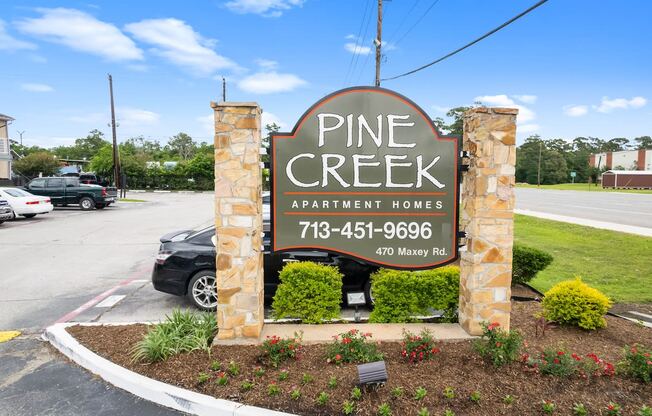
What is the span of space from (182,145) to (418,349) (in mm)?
104155

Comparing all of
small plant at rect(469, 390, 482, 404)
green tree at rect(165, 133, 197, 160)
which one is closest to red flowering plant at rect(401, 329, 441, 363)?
small plant at rect(469, 390, 482, 404)

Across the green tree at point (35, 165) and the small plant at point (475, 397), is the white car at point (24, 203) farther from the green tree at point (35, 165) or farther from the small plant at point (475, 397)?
the green tree at point (35, 165)

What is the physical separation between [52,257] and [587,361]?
35.3 ft

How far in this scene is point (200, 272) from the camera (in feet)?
20.2

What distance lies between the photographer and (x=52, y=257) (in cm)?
993

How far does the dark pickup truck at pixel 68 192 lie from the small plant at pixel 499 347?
72.0ft

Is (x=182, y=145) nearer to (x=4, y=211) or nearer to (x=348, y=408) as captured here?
(x=4, y=211)

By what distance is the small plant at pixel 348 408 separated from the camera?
3.33 m

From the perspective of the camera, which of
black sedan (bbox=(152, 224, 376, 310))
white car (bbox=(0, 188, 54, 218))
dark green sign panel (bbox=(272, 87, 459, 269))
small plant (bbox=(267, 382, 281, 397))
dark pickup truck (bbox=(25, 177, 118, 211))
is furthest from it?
dark pickup truck (bbox=(25, 177, 118, 211))

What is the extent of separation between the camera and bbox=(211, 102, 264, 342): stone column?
178 inches

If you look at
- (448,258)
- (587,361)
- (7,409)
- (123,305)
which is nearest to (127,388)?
(7,409)

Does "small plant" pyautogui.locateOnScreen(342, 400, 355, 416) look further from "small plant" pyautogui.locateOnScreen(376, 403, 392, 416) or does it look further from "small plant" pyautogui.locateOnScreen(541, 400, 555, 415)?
"small plant" pyautogui.locateOnScreen(541, 400, 555, 415)

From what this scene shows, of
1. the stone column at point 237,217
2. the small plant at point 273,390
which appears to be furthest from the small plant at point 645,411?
the stone column at point 237,217

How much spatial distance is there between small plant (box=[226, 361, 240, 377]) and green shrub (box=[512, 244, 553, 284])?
4.76 metres
